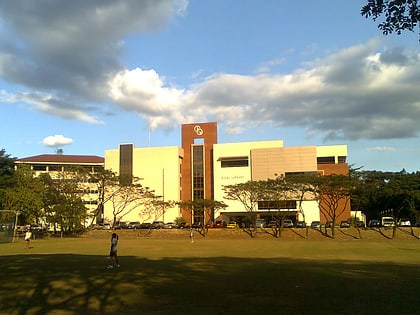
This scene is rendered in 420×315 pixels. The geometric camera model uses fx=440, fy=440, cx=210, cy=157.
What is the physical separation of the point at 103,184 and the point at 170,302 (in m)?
66.2

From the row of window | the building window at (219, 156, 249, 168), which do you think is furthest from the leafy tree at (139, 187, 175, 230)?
the row of window

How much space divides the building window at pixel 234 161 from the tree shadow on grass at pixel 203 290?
3324 inches

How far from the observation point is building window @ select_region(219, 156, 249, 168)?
346 ft

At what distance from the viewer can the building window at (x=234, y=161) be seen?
10556cm

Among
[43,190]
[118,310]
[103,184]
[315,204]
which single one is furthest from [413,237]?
[118,310]

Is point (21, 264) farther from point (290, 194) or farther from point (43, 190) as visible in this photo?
point (290, 194)

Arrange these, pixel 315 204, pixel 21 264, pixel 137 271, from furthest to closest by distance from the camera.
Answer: pixel 315 204
pixel 21 264
pixel 137 271

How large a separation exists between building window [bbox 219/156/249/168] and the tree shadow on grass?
277 feet

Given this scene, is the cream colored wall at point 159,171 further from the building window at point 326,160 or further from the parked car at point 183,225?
the building window at point 326,160

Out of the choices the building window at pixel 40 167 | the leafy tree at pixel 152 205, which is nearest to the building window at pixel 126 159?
the leafy tree at pixel 152 205

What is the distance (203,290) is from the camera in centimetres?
1523

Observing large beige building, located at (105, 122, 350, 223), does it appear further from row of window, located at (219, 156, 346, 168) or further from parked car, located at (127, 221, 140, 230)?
parked car, located at (127, 221, 140, 230)

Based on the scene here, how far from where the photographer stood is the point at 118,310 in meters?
12.6

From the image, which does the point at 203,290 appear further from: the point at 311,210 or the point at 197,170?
the point at 197,170
